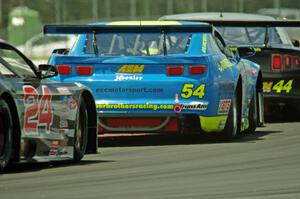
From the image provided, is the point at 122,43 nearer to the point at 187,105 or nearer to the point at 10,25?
the point at 187,105

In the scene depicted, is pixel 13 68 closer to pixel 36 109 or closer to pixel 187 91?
pixel 36 109

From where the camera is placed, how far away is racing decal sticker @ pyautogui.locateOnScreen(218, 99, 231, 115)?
39.8ft

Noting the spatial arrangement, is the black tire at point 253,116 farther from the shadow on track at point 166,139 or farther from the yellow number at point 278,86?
the yellow number at point 278,86

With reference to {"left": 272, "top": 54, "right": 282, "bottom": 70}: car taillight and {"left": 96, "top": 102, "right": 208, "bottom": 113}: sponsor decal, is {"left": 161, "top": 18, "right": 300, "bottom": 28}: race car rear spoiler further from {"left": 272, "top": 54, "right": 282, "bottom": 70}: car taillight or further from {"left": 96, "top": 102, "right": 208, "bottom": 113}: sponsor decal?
{"left": 96, "top": 102, "right": 208, "bottom": 113}: sponsor decal

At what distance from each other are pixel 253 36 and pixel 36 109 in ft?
26.6

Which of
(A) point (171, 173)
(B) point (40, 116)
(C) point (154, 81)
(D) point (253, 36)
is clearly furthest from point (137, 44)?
(D) point (253, 36)

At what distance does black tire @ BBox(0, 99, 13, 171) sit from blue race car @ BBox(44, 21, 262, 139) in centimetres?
327

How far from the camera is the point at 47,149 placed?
31.4ft

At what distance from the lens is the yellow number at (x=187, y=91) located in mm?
11938

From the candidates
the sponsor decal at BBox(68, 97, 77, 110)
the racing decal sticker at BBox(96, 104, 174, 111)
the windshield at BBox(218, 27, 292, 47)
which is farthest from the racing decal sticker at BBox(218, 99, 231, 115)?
the windshield at BBox(218, 27, 292, 47)

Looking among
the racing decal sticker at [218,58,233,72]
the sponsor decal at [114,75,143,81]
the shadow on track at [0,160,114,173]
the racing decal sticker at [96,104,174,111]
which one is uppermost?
the racing decal sticker at [218,58,233,72]

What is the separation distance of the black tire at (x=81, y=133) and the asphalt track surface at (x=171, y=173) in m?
0.14

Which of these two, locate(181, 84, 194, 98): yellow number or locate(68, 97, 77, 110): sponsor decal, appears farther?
locate(181, 84, 194, 98): yellow number

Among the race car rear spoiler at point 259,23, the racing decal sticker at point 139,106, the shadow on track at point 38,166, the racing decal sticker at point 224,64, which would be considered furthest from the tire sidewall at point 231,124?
the shadow on track at point 38,166
